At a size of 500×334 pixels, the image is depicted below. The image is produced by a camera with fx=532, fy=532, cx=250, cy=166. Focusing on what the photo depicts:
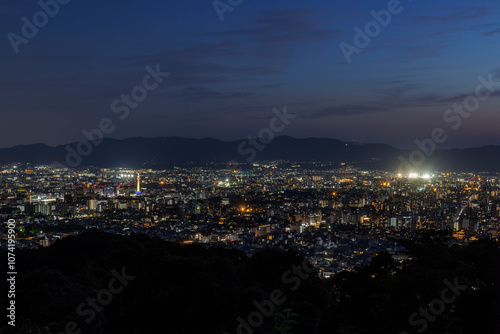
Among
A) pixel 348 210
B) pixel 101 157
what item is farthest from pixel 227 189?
pixel 101 157

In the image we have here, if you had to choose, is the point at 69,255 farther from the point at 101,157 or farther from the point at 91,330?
the point at 101,157

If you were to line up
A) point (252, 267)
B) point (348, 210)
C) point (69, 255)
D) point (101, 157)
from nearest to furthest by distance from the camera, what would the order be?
point (252, 267) → point (69, 255) → point (348, 210) → point (101, 157)

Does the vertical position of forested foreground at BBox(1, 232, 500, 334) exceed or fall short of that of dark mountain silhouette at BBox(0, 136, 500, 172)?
it falls short

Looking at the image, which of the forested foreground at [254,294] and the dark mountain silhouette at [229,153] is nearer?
the forested foreground at [254,294]

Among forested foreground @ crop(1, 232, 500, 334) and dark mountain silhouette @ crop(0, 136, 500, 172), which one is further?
dark mountain silhouette @ crop(0, 136, 500, 172)
